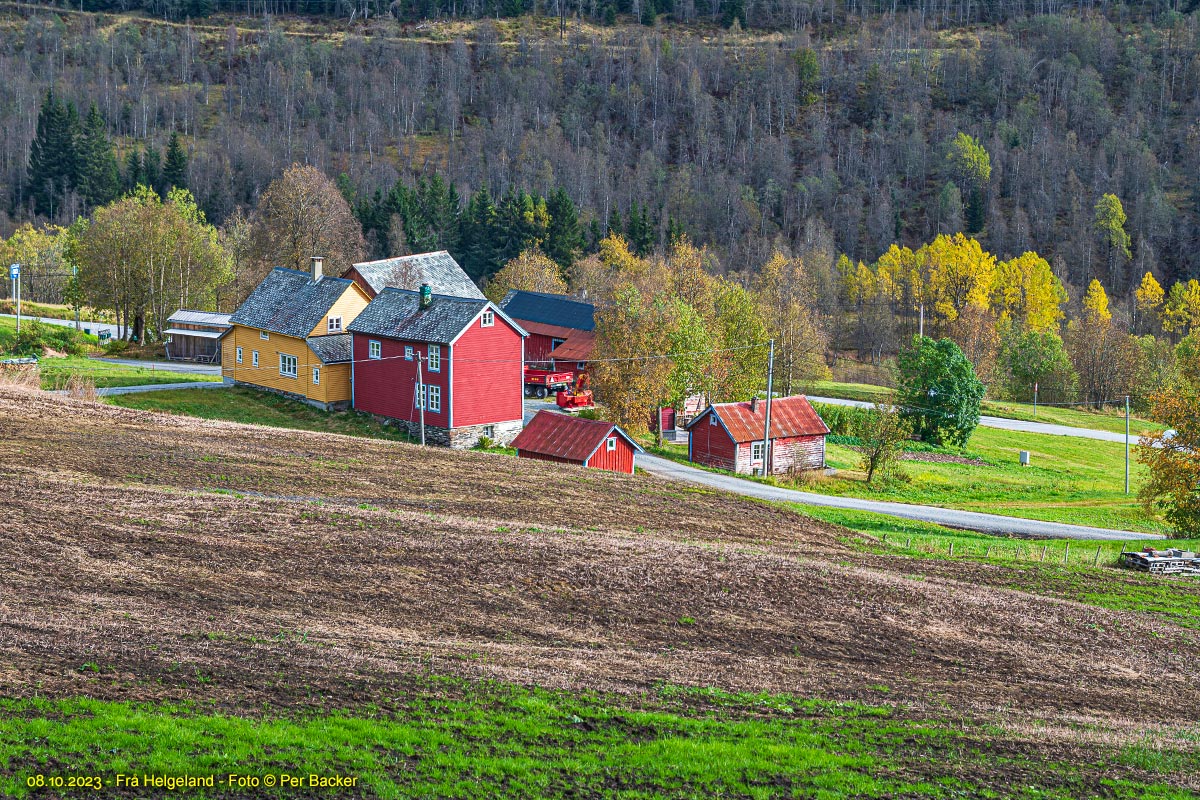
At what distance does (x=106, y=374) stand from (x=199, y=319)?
15.1 m

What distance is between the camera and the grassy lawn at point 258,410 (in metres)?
55.0

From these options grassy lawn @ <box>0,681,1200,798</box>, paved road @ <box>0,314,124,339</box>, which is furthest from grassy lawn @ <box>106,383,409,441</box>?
grassy lawn @ <box>0,681,1200,798</box>

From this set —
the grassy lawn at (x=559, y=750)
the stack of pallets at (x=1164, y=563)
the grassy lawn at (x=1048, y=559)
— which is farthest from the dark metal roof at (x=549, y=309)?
the grassy lawn at (x=559, y=750)

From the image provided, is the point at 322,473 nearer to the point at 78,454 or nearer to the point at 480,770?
the point at 78,454

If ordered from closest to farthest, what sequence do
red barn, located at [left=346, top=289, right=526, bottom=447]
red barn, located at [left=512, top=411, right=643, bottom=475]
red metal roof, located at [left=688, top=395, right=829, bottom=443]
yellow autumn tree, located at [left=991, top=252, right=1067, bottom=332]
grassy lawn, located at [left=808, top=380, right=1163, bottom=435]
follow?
1. red barn, located at [left=512, top=411, right=643, bottom=475]
2. red barn, located at [left=346, top=289, right=526, bottom=447]
3. red metal roof, located at [left=688, top=395, right=829, bottom=443]
4. grassy lawn, located at [left=808, top=380, right=1163, bottom=435]
5. yellow autumn tree, located at [left=991, top=252, right=1067, bottom=332]

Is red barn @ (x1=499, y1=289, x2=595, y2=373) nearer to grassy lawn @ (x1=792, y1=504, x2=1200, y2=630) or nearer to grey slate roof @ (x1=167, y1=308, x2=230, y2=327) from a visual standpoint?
grey slate roof @ (x1=167, y1=308, x2=230, y2=327)

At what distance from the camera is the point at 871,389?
88.7 metres

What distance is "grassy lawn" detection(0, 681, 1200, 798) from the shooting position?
15141mm

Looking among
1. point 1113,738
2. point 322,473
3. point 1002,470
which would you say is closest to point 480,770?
point 1113,738

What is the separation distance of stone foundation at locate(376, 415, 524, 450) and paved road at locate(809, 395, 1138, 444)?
29276 millimetres

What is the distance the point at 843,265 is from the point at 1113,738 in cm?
11202

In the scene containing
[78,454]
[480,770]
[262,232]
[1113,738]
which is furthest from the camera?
[262,232]

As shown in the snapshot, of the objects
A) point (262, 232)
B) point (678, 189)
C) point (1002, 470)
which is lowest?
point (1002, 470)

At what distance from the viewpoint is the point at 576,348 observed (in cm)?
7481
